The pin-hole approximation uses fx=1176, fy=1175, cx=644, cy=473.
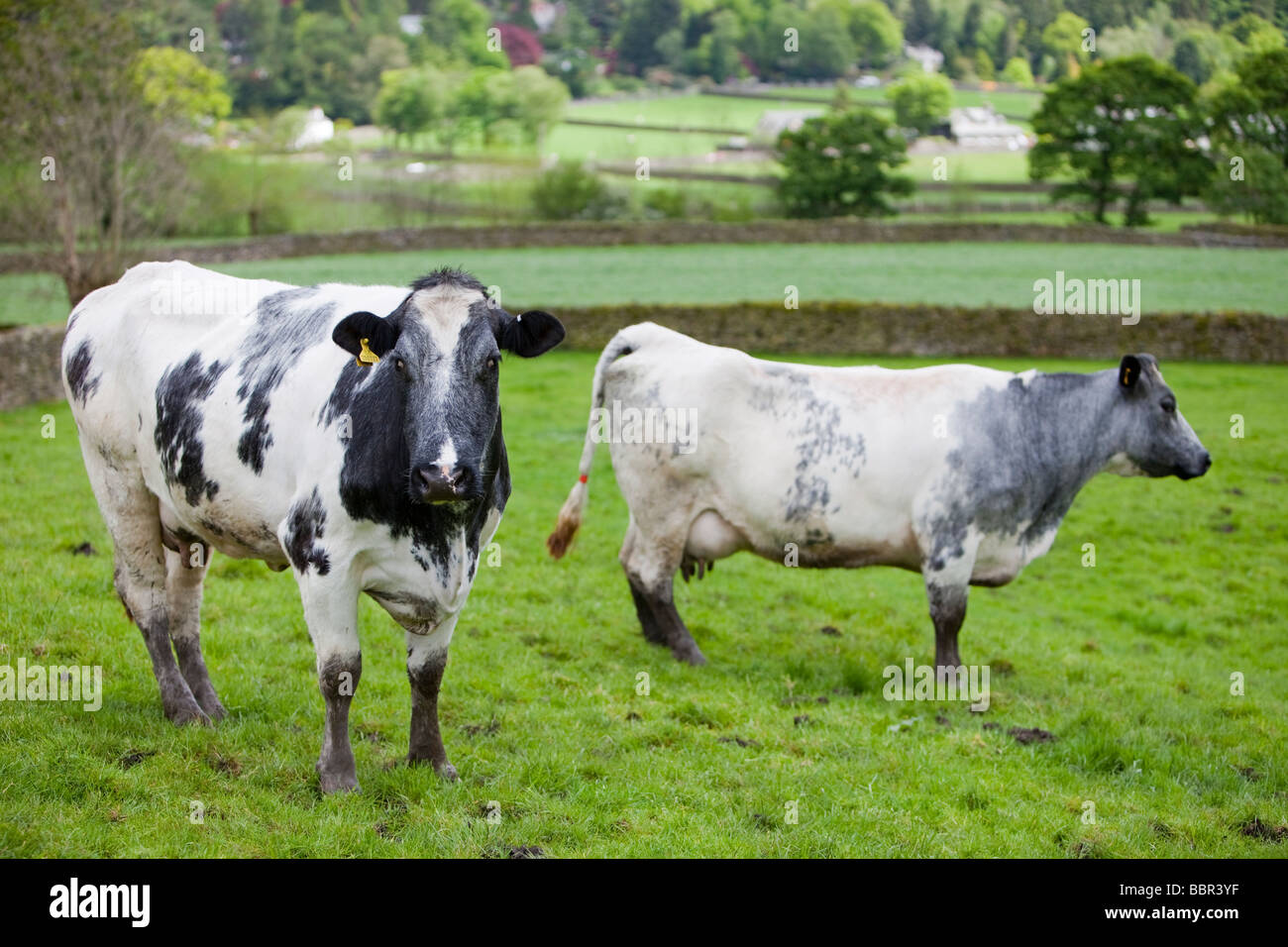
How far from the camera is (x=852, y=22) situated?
124500 mm

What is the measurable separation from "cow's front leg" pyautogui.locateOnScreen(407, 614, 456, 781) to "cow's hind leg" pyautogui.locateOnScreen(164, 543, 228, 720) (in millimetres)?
Answer: 1427

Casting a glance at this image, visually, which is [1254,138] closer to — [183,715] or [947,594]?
[947,594]

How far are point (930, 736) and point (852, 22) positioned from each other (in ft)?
421

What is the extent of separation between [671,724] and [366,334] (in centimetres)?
336

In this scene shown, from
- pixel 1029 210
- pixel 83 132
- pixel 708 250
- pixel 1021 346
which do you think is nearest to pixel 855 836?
pixel 1021 346

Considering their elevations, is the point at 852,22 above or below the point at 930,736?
above

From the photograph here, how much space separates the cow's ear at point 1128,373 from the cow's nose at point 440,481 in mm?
6081

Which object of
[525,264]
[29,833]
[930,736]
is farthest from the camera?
[525,264]

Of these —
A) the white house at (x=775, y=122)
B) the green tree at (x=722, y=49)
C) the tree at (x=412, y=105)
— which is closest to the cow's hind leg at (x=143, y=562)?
the white house at (x=775, y=122)

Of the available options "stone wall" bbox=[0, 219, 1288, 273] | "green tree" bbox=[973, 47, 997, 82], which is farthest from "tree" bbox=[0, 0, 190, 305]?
"green tree" bbox=[973, 47, 997, 82]

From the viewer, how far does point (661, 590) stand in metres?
9.35

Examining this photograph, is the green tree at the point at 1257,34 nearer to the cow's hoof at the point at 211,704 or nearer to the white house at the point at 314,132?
the white house at the point at 314,132

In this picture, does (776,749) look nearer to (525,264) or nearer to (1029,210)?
(525,264)

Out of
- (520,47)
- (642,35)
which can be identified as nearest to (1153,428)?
(520,47)
